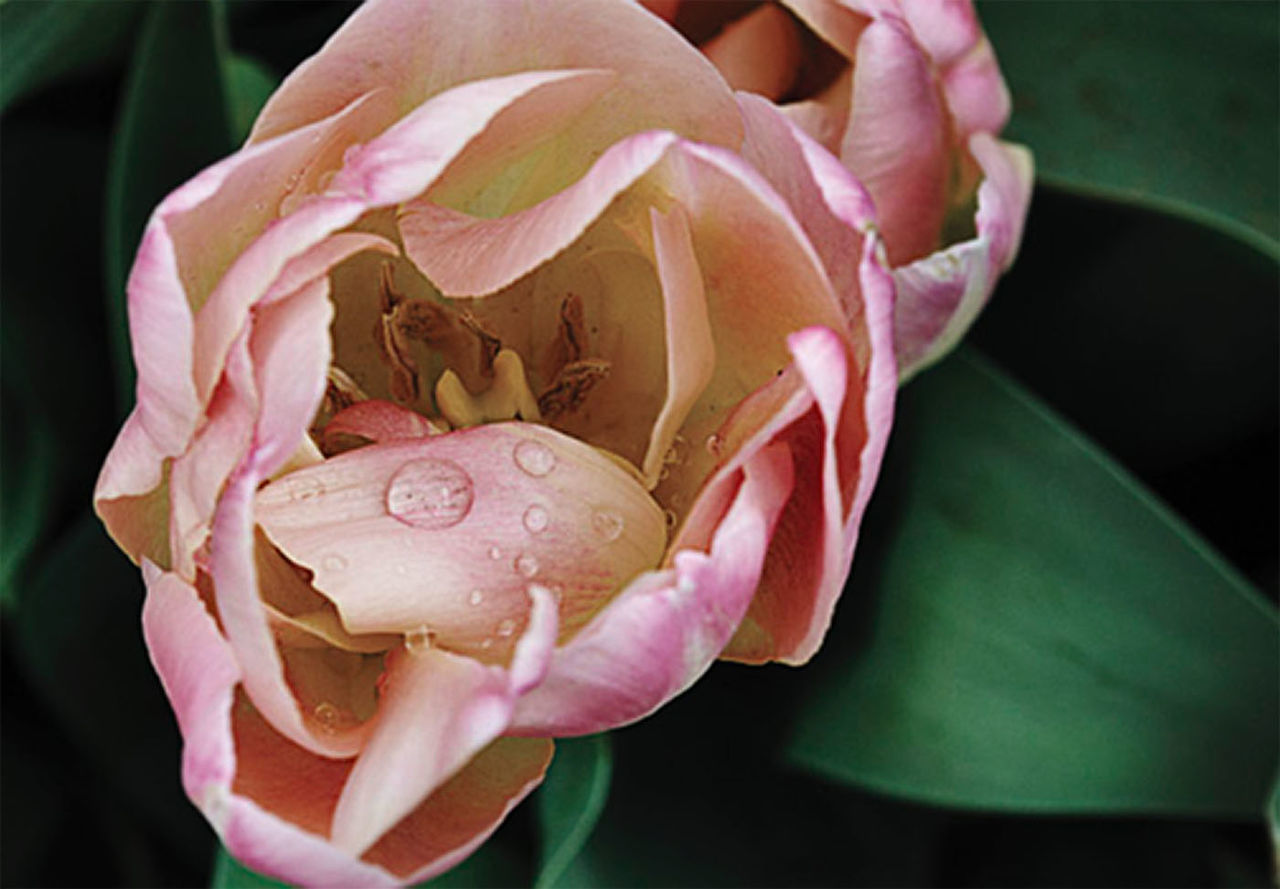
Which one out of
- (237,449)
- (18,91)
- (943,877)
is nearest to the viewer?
(237,449)

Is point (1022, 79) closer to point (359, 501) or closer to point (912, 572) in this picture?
point (912, 572)

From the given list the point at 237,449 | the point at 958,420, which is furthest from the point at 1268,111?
the point at 237,449

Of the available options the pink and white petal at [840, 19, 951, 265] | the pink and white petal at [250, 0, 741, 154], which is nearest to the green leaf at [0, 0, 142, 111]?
the pink and white petal at [250, 0, 741, 154]

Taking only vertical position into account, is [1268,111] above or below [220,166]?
below

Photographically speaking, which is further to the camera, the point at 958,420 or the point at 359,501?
the point at 958,420

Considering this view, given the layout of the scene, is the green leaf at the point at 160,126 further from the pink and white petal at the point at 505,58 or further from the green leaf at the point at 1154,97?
the green leaf at the point at 1154,97

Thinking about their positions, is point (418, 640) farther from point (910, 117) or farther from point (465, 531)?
point (910, 117)

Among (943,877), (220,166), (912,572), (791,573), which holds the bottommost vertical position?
(943,877)

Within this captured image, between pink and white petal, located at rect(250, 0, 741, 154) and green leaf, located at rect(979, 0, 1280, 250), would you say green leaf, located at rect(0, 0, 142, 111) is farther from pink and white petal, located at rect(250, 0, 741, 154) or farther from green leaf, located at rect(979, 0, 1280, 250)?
green leaf, located at rect(979, 0, 1280, 250)

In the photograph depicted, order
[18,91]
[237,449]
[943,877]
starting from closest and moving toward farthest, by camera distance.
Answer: [237,449] → [18,91] → [943,877]
